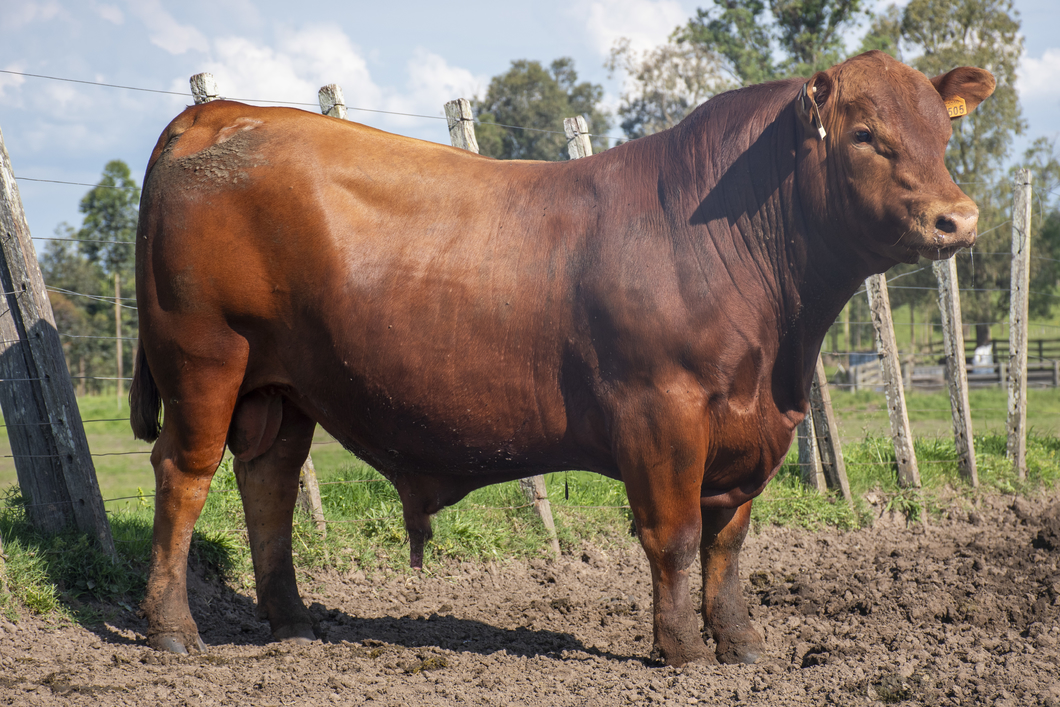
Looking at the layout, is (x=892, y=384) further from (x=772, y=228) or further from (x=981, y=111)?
(x=981, y=111)

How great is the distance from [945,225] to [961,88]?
2.58 feet

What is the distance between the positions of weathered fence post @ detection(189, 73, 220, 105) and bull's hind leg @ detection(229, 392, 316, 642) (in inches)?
76.7

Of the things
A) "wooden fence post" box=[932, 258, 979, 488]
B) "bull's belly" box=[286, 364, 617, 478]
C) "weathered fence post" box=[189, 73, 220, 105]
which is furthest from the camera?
"wooden fence post" box=[932, 258, 979, 488]

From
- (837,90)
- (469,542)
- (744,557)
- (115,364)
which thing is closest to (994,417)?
(744,557)

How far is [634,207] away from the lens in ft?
10.3

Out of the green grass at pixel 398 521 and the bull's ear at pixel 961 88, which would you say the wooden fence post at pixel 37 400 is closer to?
the green grass at pixel 398 521

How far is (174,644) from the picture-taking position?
3.33 meters

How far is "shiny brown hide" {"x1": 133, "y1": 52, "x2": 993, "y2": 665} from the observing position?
9.57ft

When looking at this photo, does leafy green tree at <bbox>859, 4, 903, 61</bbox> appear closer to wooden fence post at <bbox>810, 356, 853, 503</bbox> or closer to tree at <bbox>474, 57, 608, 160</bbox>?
tree at <bbox>474, 57, 608, 160</bbox>

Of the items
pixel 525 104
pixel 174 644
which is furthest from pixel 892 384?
pixel 525 104

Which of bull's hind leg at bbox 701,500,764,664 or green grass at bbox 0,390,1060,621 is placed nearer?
bull's hind leg at bbox 701,500,764,664

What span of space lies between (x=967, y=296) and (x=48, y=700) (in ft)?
91.6

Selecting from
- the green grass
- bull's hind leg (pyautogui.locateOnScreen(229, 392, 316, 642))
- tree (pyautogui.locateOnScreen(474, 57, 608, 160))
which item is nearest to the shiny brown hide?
bull's hind leg (pyautogui.locateOnScreen(229, 392, 316, 642))

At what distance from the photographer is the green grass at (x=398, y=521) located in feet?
12.6
